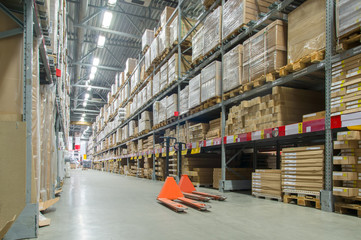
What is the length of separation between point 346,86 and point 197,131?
4869mm

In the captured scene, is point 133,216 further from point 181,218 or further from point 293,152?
point 293,152

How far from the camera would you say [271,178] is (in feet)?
16.9

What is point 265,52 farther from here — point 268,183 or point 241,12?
point 268,183

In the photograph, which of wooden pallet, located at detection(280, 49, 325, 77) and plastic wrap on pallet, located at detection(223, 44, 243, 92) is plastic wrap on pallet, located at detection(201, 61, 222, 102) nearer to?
plastic wrap on pallet, located at detection(223, 44, 243, 92)

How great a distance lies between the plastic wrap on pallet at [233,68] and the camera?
619cm

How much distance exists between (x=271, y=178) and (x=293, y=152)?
2.56 feet

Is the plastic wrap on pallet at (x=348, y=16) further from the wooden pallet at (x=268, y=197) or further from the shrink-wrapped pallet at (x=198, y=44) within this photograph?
the shrink-wrapped pallet at (x=198, y=44)

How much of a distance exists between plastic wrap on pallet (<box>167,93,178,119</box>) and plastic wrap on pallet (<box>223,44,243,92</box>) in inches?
128

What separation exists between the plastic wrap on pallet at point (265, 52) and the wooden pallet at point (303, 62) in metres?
0.25

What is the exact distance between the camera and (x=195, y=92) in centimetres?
804

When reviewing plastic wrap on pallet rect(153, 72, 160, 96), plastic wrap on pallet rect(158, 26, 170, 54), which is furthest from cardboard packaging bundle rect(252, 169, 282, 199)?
plastic wrap on pallet rect(153, 72, 160, 96)

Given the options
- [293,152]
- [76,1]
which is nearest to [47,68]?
[293,152]

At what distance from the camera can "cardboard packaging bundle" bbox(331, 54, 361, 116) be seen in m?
3.68

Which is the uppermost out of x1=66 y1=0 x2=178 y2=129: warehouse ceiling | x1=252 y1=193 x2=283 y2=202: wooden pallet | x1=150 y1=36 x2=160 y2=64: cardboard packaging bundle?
x1=66 y1=0 x2=178 y2=129: warehouse ceiling
